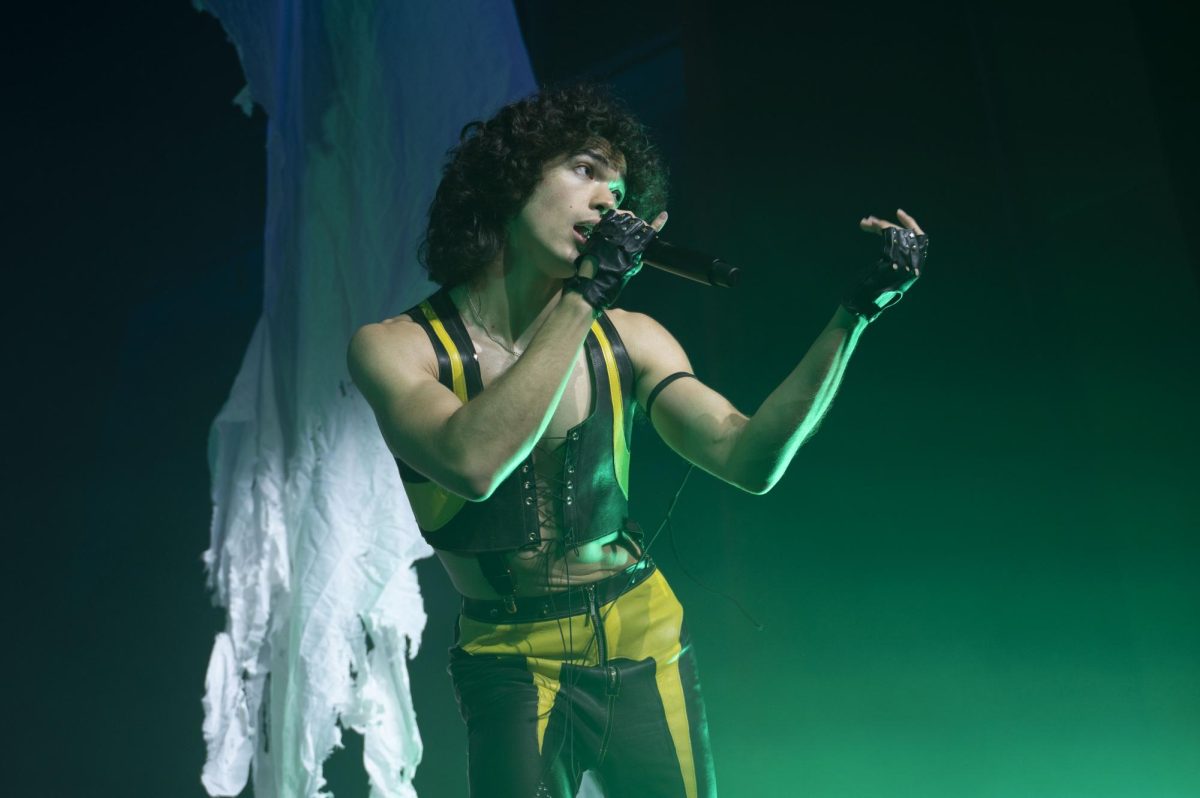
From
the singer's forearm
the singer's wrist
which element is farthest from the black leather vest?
the singer's wrist

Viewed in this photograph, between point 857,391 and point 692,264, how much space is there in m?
1.03

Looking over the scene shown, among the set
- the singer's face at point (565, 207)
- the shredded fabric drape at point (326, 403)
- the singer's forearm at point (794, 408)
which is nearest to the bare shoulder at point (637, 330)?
the singer's face at point (565, 207)

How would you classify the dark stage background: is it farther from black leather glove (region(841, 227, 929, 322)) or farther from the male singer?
black leather glove (region(841, 227, 929, 322))

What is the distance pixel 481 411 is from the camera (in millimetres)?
1095

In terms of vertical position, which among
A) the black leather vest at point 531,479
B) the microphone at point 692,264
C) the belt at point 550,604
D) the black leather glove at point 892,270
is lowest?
the belt at point 550,604

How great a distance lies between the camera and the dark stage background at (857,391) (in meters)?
1.93

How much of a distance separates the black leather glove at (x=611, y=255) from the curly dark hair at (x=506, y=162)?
1.16 feet

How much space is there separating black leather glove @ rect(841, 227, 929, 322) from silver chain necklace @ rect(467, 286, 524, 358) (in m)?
0.56

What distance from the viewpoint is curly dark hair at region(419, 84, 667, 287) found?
1.56 meters

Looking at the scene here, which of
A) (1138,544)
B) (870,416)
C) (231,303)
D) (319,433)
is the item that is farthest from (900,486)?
(231,303)

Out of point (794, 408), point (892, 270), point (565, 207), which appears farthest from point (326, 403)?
point (892, 270)

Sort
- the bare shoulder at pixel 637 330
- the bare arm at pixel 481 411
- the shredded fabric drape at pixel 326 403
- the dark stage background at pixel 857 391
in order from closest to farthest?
1. the bare arm at pixel 481 411
2. the bare shoulder at pixel 637 330
3. the shredded fabric drape at pixel 326 403
4. the dark stage background at pixel 857 391

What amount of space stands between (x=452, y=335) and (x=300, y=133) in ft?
2.68

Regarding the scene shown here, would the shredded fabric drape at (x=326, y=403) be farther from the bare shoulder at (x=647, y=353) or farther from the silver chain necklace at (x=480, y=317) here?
the bare shoulder at (x=647, y=353)
